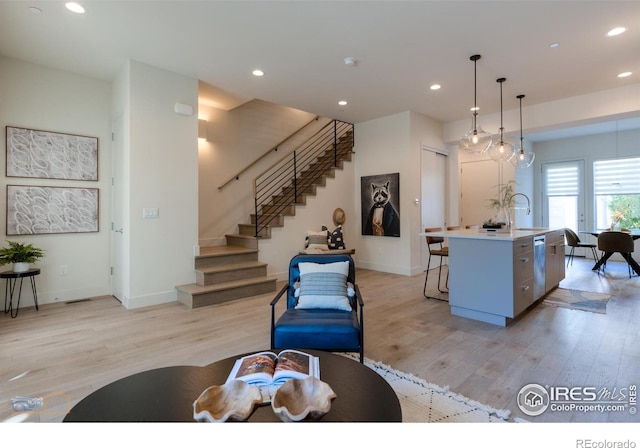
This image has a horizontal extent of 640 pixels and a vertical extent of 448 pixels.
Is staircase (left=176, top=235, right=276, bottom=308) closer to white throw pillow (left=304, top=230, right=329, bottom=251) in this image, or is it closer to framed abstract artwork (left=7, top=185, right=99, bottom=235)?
white throw pillow (left=304, top=230, right=329, bottom=251)

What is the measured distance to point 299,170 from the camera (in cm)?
726

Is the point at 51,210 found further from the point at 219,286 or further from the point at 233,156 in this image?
the point at 233,156

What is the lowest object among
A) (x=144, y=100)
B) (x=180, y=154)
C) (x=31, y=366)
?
(x=31, y=366)

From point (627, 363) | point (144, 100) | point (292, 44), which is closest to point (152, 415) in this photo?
point (627, 363)

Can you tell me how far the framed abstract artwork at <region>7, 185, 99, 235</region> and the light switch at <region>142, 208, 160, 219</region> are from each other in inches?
39.6

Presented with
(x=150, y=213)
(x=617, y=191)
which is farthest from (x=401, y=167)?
(x=617, y=191)

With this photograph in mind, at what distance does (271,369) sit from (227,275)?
3.25m

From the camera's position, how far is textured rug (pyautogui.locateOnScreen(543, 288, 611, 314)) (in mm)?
4003

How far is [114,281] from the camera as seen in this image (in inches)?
182

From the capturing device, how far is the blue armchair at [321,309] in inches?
91.0

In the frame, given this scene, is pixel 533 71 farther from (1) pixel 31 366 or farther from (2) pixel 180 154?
(1) pixel 31 366

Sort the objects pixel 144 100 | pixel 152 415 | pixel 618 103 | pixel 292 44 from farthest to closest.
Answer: pixel 618 103 < pixel 144 100 < pixel 292 44 < pixel 152 415

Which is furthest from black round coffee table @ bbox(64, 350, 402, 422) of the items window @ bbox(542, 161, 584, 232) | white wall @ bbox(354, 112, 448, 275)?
window @ bbox(542, 161, 584, 232)

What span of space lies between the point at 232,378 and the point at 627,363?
3.02 metres
